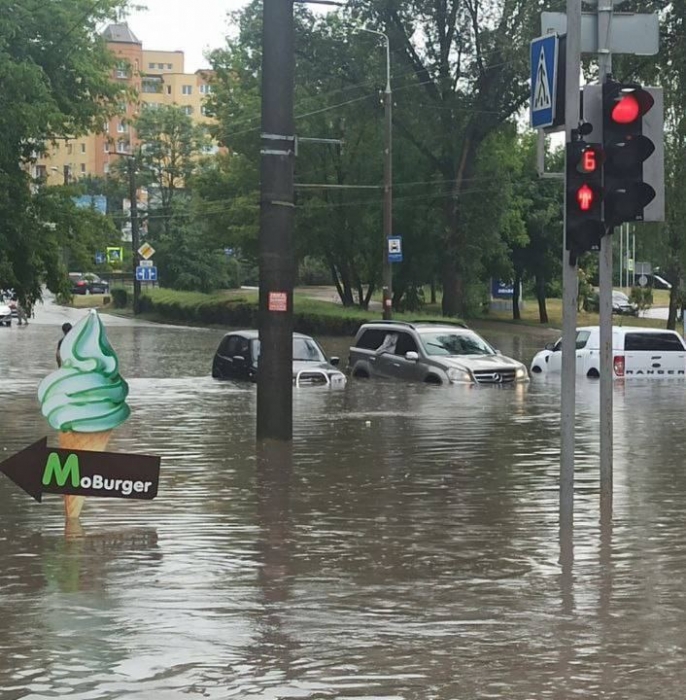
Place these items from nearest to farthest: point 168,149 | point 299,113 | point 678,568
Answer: point 678,568
point 299,113
point 168,149

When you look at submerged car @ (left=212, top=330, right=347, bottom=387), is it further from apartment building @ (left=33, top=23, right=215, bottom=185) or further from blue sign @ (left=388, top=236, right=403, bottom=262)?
apartment building @ (left=33, top=23, right=215, bottom=185)

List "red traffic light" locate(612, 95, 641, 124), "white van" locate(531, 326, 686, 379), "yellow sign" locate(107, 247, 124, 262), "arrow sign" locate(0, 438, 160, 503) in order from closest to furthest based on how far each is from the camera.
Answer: "arrow sign" locate(0, 438, 160, 503) → "red traffic light" locate(612, 95, 641, 124) → "white van" locate(531, 326, 686, 379) → "yellow sign" locate(107, 247, 124, 262)

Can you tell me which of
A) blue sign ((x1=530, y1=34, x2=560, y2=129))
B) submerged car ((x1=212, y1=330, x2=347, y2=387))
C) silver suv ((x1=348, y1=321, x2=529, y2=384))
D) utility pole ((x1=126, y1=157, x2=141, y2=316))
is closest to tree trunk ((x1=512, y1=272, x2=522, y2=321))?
utility pole ((x1=126, y1=157, x2=141, y2=316))

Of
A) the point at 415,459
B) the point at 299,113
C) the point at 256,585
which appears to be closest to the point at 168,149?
the point at 299,113

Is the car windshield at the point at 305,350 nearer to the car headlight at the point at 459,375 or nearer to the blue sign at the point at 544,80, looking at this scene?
the car headlight at the point at 459,375

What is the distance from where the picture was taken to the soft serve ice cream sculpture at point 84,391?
11125mm

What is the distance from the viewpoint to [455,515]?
12.3 m

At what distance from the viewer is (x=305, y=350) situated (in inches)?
1225

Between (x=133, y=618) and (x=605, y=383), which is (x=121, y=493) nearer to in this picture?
(x=133, y=618)

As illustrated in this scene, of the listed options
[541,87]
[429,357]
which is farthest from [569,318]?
[429,357]

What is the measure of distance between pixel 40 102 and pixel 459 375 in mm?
9402

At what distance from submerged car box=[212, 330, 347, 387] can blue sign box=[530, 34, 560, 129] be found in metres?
17.7

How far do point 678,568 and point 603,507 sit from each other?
2435 mm

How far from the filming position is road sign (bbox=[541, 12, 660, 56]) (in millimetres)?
12125
